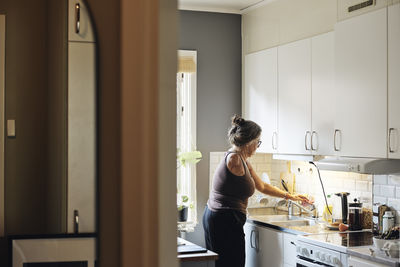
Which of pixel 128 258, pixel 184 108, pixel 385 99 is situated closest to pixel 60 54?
pixel 128 258

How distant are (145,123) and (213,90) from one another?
469 centimetres

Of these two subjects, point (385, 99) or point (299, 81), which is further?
point (299, 81)

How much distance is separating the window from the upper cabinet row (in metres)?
0.60

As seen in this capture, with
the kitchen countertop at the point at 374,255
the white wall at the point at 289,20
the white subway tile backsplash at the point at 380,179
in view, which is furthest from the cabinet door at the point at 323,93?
the kitchen countertop at the point at 374,255

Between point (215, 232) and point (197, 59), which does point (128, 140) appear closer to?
point (215, 232)

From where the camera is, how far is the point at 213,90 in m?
5.73

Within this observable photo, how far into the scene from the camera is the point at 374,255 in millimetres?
3439

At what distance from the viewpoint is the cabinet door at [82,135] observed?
1.28 m

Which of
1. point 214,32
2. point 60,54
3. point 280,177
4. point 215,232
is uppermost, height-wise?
point 214,32

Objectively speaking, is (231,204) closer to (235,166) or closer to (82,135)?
(235,166)

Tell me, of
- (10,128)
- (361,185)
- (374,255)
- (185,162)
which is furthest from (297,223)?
(10,128)

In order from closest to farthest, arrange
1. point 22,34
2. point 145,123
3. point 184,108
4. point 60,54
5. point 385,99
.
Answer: point 145,123
point 60,54
point 22,34
point 385,99
point 184,108

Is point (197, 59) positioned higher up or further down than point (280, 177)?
higher up

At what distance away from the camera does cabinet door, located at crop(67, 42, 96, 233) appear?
1.28 meters
